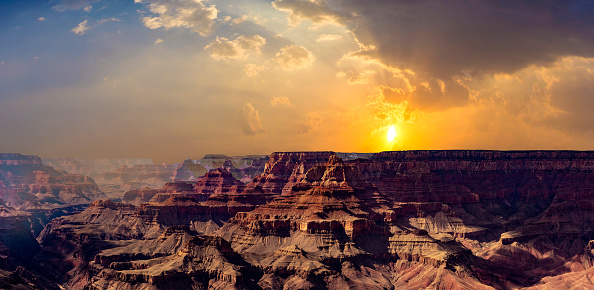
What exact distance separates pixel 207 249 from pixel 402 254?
50.7 meters

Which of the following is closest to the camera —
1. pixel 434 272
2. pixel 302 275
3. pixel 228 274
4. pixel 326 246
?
pixel 228 274

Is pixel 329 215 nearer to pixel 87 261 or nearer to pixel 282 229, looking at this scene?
pixel 282 229

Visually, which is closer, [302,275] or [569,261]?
[302,275]

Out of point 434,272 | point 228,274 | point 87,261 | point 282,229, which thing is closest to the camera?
point 228,274

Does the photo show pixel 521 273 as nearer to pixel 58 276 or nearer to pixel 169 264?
pixel 169 264

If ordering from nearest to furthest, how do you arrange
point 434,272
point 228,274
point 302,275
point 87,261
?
1. point 228,274
2. point 302,275
3. point 434,272
4. point 87,261

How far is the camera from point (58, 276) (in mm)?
188000

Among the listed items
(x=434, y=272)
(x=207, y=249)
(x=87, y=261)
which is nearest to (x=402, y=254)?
(x=434, y=272)

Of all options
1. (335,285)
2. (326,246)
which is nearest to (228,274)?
(335,285)

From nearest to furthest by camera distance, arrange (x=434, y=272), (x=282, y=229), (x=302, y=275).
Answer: (x=302, y=275) → (x=434, y=272) → (x=282, y=229)

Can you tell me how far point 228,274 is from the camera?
13775cm

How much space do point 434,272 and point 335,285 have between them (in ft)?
79.9

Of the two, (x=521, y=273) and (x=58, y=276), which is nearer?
(x=521, y=273)

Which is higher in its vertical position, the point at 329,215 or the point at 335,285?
the point at 329,215
